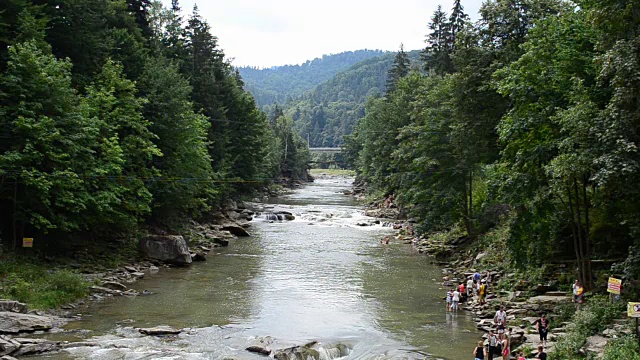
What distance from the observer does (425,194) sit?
41.0 meters

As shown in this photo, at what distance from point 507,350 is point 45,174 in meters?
21.7

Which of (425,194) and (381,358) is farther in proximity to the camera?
(425,194)

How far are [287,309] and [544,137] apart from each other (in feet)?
46.1

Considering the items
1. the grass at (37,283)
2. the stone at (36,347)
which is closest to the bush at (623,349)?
the stone at (36,347)

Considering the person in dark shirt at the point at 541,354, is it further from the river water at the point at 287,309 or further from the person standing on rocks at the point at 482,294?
the person standing on rocks at the point at 482,294

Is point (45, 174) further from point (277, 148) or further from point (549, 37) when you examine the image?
point (277, 148)

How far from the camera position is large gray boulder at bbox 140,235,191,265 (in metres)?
35.8

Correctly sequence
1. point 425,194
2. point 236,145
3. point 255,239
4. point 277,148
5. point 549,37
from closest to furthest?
point 549,37 < point 425,194 < point 255,239 < point 236,145 < point 277,148

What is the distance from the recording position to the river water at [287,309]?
67.6 feet

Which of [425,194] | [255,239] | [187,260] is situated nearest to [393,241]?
[425,194]

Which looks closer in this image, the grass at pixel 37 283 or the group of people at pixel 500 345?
the group of people at pixel 500 345

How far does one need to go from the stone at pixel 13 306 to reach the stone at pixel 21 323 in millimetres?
422

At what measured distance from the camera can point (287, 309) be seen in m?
26.4

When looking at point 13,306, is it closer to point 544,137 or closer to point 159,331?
point 159,331
